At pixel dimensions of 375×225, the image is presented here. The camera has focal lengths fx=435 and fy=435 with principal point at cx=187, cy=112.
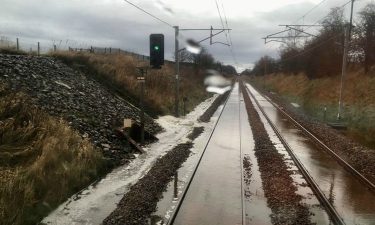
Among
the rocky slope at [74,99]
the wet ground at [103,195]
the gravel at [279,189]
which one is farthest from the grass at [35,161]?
the gravel at [279,189]

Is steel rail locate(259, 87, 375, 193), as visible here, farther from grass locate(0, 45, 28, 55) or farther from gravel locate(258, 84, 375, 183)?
grass locate(0, 45, 28, 55)

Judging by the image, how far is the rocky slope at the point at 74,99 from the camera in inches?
639

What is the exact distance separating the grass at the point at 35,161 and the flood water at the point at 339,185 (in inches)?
270

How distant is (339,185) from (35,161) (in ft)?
28.3

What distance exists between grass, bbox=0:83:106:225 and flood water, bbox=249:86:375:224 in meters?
6.85

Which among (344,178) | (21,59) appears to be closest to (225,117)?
(21,59)

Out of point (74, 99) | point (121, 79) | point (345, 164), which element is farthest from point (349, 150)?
point (121, 79)

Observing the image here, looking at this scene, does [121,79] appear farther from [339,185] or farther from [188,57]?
[188,57]

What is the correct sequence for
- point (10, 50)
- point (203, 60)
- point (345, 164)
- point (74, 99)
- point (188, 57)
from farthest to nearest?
point (203, 60) < point (188, 57) < point (10, 50) < point (74, 99) < point (345, 164)

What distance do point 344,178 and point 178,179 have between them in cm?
515

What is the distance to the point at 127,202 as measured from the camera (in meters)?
10.8

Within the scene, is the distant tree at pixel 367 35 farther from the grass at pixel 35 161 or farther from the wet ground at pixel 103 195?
the grass at pixel 35 161

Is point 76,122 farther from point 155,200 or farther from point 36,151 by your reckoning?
point 155,200

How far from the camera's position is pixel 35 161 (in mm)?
11883
